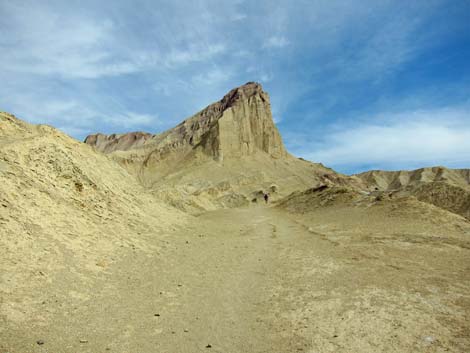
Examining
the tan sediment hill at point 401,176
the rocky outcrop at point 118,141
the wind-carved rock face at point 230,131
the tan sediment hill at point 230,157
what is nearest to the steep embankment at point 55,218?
the tan sediment hill at point 230,157

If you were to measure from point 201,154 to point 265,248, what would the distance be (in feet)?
209

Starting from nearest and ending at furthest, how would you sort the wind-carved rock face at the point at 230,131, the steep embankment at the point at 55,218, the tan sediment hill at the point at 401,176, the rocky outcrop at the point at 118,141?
the steep embankment at the point at 55,218
the wind-carved rock face at the point at 230,131
the tan sediment hill at the point at 401,176
the rocky outcrop at the point at 118,141

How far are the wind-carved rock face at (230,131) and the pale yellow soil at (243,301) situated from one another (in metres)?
63.0

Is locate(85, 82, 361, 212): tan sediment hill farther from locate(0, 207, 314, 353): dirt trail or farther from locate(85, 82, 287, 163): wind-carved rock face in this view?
locate(0, 207, 314, 353): dirt trail

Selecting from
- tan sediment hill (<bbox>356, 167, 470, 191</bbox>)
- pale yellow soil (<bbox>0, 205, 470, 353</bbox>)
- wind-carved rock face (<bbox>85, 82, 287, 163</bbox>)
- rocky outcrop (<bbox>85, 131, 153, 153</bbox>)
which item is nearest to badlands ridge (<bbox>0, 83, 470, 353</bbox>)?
pale yellow soil (<bbox>0, 205, 470, 353</bbox>)

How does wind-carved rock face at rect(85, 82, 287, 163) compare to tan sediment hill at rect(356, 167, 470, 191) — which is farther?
tan sediment hill at rect(356, 167, 470, 191)

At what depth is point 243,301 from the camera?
25.1 feet

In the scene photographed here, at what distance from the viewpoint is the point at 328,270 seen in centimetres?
1038

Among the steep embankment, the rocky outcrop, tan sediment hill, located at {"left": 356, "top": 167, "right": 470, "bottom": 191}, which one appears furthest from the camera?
the rocky outcrop

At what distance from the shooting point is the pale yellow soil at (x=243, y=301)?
548cm

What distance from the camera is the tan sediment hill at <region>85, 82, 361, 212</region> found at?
6494 centimetres

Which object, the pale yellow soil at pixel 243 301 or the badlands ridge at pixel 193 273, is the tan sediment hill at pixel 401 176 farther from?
the pale yellow soil at pixel 243 301

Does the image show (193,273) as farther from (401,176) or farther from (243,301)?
(401,176)

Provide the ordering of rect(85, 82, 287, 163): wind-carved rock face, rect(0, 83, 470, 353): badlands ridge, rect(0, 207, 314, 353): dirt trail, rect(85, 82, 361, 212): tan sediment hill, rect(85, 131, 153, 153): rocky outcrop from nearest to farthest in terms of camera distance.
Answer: rect(0, 207, 314, 353): dirt trail, rect(0, 83, 470, 353): badlands ridge, rect(85, 82, 361, 212): tan sediment hill, rect(85, 82, 287, 163): wind-carved rock face, rect(85, 131, 153, 153): rocky outcrop
